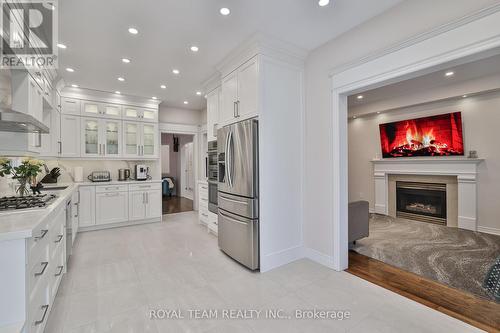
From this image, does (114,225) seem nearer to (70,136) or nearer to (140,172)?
(140,172)

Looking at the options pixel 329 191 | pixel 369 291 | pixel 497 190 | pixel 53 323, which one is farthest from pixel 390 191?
pixel 53 323

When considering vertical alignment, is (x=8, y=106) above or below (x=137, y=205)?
above

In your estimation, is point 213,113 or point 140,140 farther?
point 140,140

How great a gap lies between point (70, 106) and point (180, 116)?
2.39 meters

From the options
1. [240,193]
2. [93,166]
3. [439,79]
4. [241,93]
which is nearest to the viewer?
[240,193]

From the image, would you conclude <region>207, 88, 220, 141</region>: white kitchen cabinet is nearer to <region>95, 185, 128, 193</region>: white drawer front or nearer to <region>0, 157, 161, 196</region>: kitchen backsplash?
<region>0, 157, 161, 196</region>: kitchen backsplash

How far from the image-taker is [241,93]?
308 centimetres

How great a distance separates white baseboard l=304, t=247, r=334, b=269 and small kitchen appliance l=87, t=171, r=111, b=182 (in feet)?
14.5

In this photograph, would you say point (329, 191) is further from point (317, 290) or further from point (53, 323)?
point (53, 323)

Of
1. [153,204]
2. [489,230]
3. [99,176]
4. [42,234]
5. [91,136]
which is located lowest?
[489,230]

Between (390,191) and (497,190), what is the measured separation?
1.88 metres

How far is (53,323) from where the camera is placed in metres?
1.89

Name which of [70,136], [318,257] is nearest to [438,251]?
[318,257]

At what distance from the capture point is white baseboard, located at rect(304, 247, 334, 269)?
2.89 m
